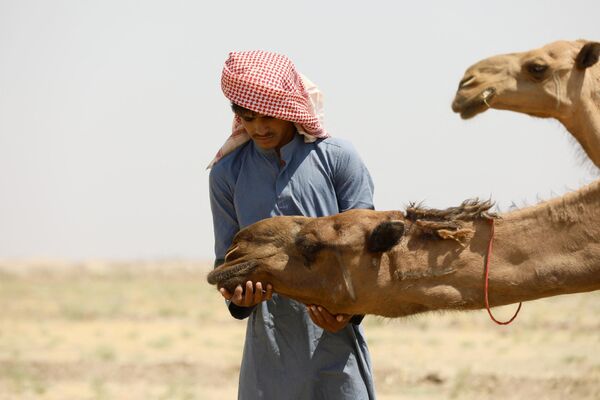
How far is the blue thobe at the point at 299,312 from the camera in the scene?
5.35 meters

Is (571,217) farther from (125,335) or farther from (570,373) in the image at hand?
(125,335)

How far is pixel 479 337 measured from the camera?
2200cm

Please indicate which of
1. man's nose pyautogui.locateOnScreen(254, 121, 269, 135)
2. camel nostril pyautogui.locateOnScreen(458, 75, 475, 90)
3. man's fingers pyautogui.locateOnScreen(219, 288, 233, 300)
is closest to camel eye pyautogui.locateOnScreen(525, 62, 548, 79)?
camel nostril pyautogui.locateOnScreen(458, 75, 475, 90)

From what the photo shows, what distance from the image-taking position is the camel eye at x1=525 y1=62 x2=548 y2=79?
32.3 feet

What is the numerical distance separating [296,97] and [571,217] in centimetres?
147

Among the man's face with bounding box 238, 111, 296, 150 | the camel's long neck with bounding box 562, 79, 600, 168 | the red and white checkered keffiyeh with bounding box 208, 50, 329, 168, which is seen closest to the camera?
the red and white checkered keffiyeh with bounding box 208, 50, 329, 168

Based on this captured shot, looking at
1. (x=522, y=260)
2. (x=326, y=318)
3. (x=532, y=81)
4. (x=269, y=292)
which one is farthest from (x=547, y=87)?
(x=269, y=292)

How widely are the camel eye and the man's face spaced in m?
4.96

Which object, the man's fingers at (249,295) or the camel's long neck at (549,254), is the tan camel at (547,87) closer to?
the camel's long neck at (549,254)

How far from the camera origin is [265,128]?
5.40 meters

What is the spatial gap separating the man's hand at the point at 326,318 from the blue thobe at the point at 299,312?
0.18 m

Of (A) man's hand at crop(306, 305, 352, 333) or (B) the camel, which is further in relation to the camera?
(A) man's hand at crop(306, 305, 352, 333)

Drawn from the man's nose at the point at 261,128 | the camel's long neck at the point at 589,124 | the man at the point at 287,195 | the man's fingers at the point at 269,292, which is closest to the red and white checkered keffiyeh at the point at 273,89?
the man at the point at 287,195

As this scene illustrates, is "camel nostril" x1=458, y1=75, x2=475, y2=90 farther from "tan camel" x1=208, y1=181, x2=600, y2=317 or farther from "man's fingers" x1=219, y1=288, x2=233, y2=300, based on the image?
"man's fingers" x1=219, y1=288, x2=233, y2=300
